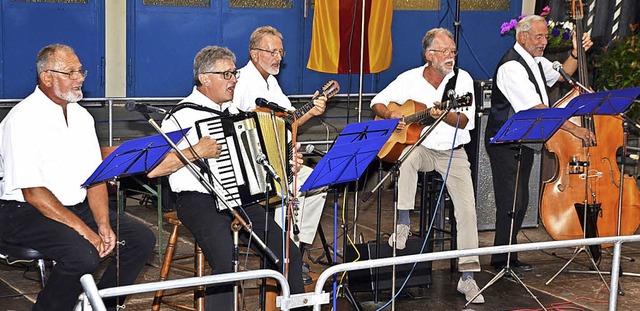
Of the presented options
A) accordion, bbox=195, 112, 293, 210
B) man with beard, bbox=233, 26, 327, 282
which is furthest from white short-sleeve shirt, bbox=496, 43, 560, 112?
accordion, bbox=195, 112, 293, 210

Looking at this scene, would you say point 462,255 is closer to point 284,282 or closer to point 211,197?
point 284,282

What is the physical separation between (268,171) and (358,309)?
1497 millimetres

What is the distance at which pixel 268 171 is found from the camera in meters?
5.14

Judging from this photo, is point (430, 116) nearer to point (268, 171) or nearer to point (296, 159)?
point (296, 159)

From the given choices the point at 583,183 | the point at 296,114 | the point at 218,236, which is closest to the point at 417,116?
the point at 296,114

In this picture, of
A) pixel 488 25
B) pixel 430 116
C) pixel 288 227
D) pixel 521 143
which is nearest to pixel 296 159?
pixel 288 227

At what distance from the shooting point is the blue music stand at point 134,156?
479cm

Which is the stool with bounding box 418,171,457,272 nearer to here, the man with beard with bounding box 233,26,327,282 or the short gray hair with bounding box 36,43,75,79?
the man with beard with bounding box 233,26,327,282

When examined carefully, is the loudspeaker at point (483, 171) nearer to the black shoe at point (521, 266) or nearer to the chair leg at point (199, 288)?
the black shoe at point (521, 266)

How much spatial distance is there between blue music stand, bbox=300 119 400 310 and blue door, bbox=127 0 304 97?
20.1ft

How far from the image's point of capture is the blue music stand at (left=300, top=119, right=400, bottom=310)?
5.20 metres

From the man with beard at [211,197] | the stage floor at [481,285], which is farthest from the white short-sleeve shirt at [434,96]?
the man with beard at [211,197]

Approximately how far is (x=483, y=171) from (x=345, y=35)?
3.39 metres

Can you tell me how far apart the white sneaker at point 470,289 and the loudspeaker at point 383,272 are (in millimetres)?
230
